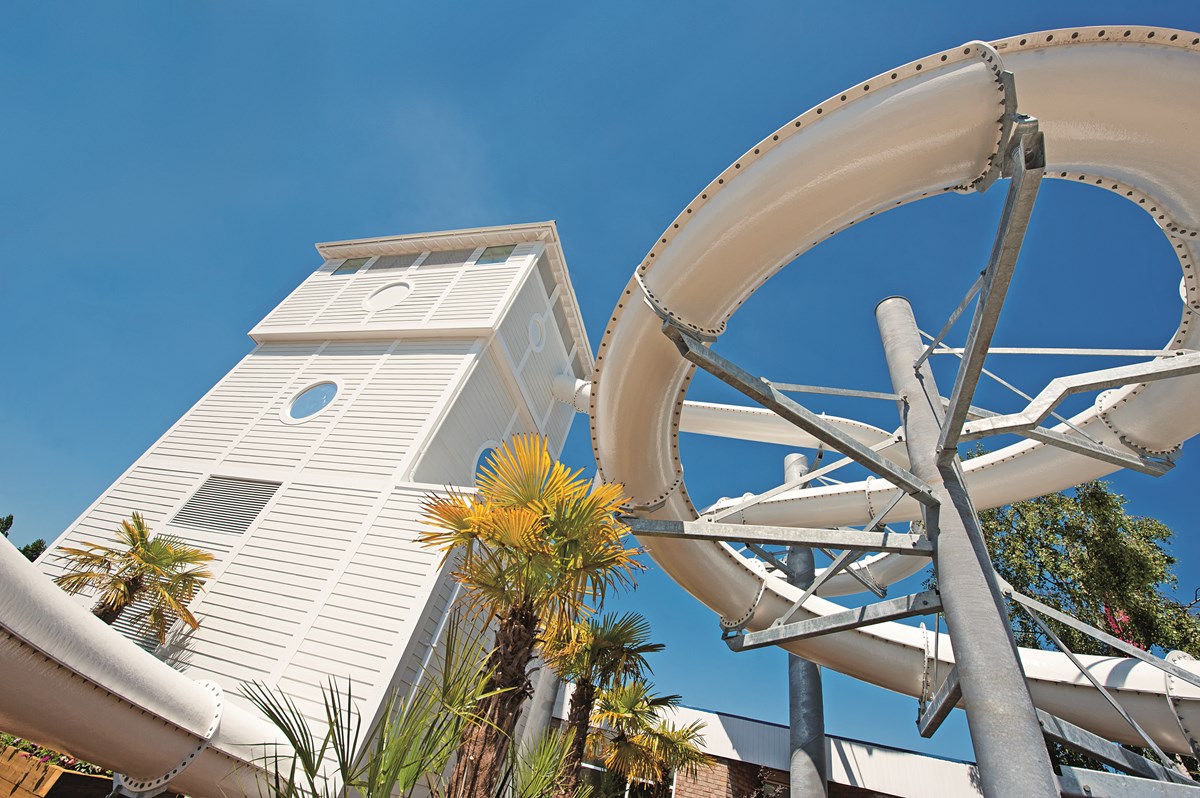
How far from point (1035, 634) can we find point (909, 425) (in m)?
15.7

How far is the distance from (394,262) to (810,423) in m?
15.4

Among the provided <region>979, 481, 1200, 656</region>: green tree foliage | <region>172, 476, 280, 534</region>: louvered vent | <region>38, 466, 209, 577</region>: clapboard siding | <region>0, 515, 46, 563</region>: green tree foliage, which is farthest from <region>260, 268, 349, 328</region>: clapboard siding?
<region>0, 515, 46, 563</region>: green tree foliage

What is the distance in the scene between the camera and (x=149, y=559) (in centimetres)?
941

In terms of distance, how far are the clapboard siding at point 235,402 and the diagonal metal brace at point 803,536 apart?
11.6 m

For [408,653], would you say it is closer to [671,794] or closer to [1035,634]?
[671,794]

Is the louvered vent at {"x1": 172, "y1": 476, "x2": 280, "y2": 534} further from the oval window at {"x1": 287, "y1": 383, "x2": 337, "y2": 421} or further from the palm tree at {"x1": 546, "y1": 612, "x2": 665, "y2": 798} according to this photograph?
the palm tree at {"x1": 546, "y1": 612, "x2": 665, "y2": 798}

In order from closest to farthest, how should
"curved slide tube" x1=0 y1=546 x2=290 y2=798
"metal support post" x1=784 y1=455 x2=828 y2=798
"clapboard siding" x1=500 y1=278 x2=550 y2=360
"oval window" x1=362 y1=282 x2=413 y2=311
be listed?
"curved slide tube" x1=0 y1=546 x2=290 y2=798
"metal support post" x1=784 y1=455 x2=828 y2=798
"clapboard siding" x1=500 y1=278 x2=550 y2=360
"oval window" x1=362 y1=282 x2=413 y2=311

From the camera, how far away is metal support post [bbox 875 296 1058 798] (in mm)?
3439

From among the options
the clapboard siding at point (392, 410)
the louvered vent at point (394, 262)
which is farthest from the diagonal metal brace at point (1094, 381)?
the louvered vent at point (394, 262)

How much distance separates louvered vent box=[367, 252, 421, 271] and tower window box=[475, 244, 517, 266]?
2310 mm

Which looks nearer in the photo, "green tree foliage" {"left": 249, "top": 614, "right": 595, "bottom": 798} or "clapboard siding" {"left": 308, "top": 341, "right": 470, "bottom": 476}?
"green tree foliage" {"left": 249, "top": 614, "right": 595, "bottom": 798}

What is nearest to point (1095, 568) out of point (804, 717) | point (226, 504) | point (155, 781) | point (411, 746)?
point (804, 717)

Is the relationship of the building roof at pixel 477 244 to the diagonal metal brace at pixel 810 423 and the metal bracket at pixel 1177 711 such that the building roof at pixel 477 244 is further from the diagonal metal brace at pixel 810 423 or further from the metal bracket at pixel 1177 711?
the metal bracket at pixel 1177 711

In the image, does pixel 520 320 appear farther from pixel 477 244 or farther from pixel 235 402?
pixel 235 402
